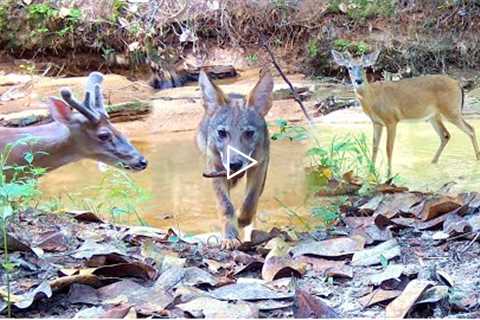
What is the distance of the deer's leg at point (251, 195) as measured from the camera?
14.6ft

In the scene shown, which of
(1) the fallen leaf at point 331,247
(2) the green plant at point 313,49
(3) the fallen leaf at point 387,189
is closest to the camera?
(1) the fallen leaf at point 331,247

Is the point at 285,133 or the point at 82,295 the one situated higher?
the point at 82,295

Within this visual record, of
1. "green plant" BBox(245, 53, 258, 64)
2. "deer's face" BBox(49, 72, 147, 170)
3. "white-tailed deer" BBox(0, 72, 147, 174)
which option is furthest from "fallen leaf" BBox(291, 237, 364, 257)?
"green plant" BBox(245, 53, 258, 64)

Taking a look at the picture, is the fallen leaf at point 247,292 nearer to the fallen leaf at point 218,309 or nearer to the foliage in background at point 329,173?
the fallen leaf at point 218,309

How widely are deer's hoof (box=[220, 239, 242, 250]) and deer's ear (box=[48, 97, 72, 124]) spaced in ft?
5.37

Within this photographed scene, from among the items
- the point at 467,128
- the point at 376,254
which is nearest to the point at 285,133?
the point at 376,254

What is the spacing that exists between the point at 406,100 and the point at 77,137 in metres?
4.59

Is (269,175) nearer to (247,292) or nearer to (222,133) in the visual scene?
(222,133)

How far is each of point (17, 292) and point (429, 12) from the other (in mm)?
11409

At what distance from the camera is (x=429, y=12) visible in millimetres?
13000

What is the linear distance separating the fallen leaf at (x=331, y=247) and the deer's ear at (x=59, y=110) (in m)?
2.15

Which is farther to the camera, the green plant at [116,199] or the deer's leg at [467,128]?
the deer's leg at [467,128]

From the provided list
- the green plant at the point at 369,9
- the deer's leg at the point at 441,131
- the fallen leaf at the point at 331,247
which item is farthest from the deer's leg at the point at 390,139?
the green plant at the point at 369,9

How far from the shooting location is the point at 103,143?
5074mm
